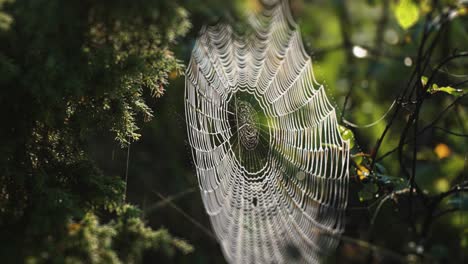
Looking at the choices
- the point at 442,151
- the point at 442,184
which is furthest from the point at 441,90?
the point at 442,184

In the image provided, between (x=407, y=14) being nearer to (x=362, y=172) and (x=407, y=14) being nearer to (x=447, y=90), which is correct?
(x=447, y=90)

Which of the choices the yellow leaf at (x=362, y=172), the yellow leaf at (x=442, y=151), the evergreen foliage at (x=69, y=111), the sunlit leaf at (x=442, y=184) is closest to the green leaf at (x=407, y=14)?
the yellow leaf at (x=362, y=172)

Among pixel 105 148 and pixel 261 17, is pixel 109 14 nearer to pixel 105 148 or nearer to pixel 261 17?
pixel 261 17

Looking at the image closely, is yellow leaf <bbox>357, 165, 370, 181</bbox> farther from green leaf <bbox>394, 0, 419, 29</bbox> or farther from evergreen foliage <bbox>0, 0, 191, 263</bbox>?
evergreen foliage <bbox>0, 0, 191, 263</bbox>

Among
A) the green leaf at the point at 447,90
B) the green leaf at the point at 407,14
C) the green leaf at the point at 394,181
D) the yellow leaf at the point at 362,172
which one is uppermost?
the green leaf at the point at 407,14

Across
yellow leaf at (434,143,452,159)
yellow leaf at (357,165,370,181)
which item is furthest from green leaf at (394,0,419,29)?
yellow leaf at (434,143,452,159)

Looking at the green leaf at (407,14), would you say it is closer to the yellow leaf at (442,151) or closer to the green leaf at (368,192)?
the green leaf at (368,192)

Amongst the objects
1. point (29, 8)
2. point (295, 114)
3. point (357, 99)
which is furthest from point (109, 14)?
point (357, 99)

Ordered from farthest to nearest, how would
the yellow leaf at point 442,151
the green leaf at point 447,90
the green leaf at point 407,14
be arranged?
the yellow leaf at point 442,151
the green leaf at point 407,14
the green leaf at point 447,90

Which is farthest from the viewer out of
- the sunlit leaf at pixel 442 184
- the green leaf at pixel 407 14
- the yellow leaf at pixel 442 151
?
the sunlit leaf at pixel 442 184
